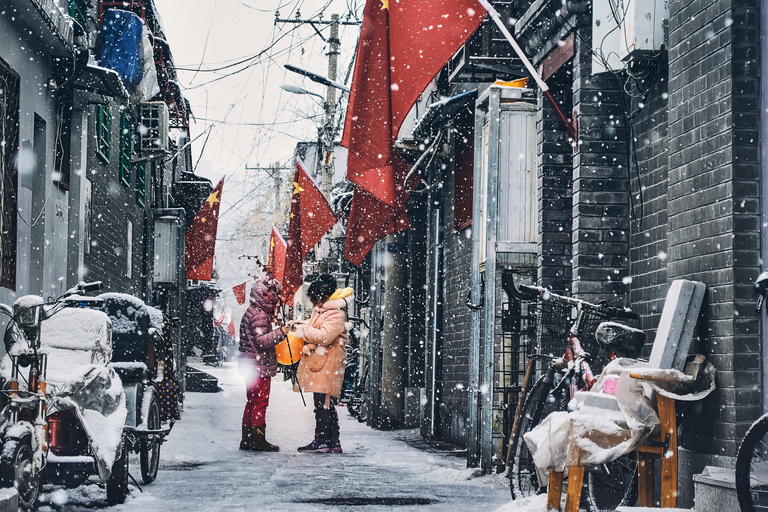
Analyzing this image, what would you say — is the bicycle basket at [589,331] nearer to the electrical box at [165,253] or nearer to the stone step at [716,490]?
the stone step at [716,490]

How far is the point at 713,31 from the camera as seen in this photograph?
238 inches

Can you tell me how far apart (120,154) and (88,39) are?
14.7 feet

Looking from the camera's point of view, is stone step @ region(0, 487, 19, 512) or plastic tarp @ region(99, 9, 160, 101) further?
plastic tarp @ region(99, 9, 160, 101)

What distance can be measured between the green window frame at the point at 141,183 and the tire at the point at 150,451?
42.5 ft

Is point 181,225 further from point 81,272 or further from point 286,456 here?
point 286,456

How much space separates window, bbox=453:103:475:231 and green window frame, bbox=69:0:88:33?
5.21 metres

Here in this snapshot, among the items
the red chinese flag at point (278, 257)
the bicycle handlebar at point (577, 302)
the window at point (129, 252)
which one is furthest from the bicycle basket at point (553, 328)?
the red chinese flag at point (278, 257)

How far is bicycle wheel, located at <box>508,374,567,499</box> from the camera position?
6883 mm

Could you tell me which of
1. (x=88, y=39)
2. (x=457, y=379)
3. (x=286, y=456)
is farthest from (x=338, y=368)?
(x=88, y=39)

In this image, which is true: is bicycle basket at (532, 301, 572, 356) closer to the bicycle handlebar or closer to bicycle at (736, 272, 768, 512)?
the bicycle handlebar

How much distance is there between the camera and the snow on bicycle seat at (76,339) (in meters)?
7.26

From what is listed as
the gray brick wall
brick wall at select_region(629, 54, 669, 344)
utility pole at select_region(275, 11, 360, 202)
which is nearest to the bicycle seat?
brick wall at select_region(629, 54, 669, 344)

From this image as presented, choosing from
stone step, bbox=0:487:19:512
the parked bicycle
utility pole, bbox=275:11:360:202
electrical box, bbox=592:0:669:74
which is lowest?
the parked bicycle

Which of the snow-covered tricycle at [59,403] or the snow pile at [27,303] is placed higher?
the snow pile at [27,303]
